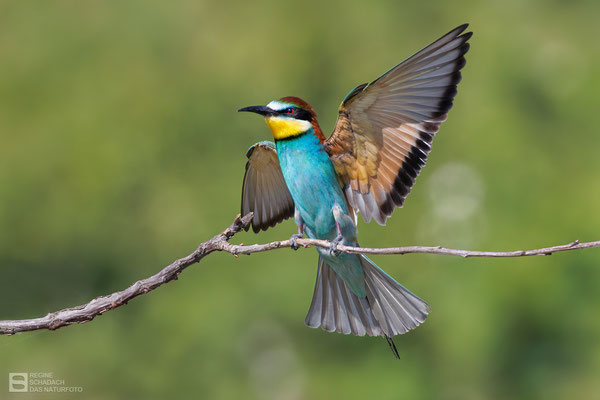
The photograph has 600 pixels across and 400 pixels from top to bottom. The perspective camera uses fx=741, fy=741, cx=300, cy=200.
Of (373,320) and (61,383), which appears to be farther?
(61,383)

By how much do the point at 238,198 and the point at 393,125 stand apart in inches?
78.3

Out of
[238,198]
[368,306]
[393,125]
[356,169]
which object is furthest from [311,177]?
[238,198]

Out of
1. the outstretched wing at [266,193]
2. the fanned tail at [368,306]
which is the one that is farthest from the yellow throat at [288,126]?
the fanned tail at [368,306]

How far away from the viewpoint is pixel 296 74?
4047mm

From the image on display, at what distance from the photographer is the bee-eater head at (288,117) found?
1716 millimetres

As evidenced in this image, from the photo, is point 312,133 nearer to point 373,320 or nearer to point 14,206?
point 373,320

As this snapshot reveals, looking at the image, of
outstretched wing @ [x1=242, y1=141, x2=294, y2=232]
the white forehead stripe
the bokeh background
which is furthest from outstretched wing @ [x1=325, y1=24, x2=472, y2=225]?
the bokeh background

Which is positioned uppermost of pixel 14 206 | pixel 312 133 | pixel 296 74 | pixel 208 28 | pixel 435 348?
pixel 208 28

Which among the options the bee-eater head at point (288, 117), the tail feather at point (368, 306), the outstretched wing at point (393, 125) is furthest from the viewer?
the tail feather at point (368, 306)

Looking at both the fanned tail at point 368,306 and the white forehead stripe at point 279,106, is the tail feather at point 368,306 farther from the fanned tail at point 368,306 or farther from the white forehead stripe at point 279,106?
the white forehead stripe at point 279,106

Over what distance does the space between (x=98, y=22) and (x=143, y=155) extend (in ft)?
3.16

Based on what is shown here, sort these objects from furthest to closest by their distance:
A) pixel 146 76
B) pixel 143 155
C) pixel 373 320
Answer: pixel 146 76
pixel 143 155
pixel 373 320

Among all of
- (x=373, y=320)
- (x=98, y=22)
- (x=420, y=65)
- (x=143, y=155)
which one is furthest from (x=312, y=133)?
(x=98, y=22)

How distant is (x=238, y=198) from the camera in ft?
11.7
